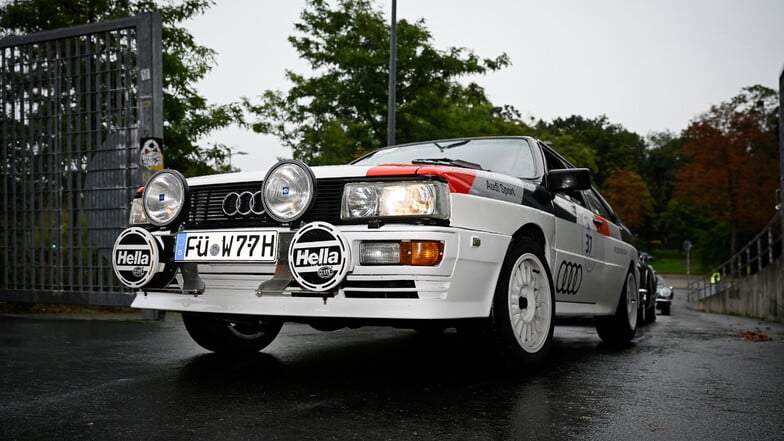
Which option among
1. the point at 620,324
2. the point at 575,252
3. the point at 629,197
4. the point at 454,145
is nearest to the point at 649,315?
the point at 620,324

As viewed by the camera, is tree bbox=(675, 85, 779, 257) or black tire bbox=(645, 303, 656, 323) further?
tree bbox=(675, 85, 779, 257)

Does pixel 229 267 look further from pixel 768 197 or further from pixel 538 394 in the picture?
pixel 768 197

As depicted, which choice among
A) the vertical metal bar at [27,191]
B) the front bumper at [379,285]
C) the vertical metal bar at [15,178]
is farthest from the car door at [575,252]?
the vertical metal bar at [15,178]

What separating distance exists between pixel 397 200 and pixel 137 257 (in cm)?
163

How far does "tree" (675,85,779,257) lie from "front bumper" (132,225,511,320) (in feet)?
148

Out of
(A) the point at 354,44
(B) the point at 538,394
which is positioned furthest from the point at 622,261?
(A) the point at 354,44

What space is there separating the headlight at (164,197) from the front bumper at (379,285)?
40 cm

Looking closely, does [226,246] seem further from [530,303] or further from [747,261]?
[747,261]

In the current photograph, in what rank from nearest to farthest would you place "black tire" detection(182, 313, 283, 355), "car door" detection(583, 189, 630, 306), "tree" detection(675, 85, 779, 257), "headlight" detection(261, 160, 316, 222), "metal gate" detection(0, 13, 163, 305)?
"headlight" detection(261, 160, 316, 222) < "black tire" detection(182, 313, 283, 355) < "car door" detection(583, 189, 630, 306) < "metal gate" detection(0, 13, 163, 305) < "tree" detection(675, 85, 779, 257)

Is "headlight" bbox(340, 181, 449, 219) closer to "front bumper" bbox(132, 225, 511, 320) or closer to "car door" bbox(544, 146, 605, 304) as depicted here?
Answer: "front bumper" bbox(132, 225, 511, 320)

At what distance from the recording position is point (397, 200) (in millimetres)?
4008

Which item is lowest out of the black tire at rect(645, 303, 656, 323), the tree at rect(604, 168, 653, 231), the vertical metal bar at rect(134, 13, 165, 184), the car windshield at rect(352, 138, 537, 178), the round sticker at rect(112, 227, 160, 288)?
the black tire at rect(645, 303, 656, 323)

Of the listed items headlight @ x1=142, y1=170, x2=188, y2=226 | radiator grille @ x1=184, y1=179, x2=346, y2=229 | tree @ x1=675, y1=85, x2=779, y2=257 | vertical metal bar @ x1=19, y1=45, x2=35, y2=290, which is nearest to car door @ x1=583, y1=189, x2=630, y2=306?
radiator grille @ x1=184, y1=179, x2=346, y2=229

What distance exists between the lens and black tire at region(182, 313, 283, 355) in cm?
522
